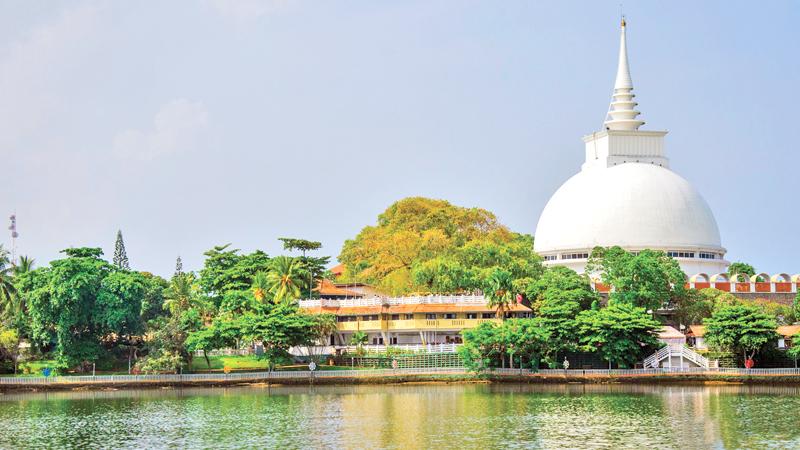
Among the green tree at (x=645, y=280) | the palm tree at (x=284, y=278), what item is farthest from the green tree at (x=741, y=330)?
the palm tree at (x=284, y=278)

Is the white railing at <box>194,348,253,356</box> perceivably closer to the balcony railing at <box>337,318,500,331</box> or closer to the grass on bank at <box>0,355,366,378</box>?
the grass on bank at <box>0,355,366,378</box>

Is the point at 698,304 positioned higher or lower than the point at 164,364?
→ higher

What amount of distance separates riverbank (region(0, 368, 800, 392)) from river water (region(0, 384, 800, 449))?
1.49 meters

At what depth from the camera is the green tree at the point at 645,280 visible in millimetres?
84250

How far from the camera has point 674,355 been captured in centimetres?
7538

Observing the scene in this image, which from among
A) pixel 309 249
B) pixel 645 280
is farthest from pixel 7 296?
pixel 645 280

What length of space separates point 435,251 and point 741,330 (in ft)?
89.9

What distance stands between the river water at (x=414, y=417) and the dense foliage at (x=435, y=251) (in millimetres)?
15227

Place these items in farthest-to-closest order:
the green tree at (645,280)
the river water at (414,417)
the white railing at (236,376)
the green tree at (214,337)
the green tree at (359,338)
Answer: the green tree at (359,338) < the green tree at (645,280) < the green tree at (214,337) < the white railing at (236,376) < the river water at (414,417)

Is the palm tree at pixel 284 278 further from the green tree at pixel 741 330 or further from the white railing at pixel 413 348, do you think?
the green tree at pixel 741 330

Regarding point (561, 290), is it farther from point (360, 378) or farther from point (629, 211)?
point (629, 211)

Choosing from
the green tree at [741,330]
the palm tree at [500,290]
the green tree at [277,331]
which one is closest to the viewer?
the green tree at [741,330]

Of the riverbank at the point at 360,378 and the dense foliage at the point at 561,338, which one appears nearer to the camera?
the riverbank at the point at 360,378

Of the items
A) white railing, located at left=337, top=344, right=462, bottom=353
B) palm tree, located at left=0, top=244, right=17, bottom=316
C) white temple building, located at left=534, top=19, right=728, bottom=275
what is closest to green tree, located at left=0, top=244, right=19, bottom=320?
palm tree, located at left=0, top=244, right=17, bottom=316
